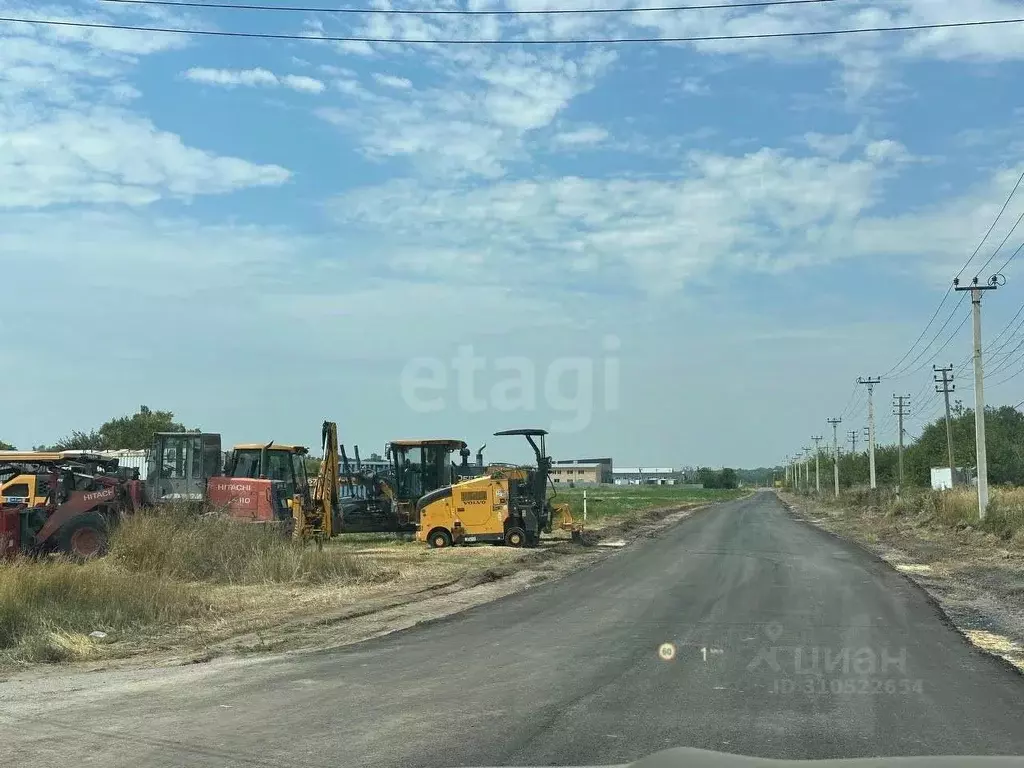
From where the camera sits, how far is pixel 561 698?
912cm

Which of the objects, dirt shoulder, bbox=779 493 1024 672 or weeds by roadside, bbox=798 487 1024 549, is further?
weeds by roadside, bbox=798 487 1024 549

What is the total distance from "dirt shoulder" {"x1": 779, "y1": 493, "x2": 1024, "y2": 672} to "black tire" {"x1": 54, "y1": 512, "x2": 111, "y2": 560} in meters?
16.8

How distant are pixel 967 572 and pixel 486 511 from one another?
12.4 metres

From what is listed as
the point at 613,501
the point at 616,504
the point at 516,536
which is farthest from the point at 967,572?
the point at 613,501

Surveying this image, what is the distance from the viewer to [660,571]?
22797 mm

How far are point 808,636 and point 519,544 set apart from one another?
54.4 ft

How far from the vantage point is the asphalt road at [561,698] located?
7.35 metres

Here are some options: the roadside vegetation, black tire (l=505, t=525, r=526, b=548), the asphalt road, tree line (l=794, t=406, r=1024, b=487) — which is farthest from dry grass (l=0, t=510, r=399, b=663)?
tree line (l=794, t=406, r=1024, b=487)

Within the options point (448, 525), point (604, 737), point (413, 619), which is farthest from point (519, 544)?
point (604, 737)

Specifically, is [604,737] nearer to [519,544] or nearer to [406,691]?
[406,691]

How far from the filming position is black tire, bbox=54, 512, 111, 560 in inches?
871

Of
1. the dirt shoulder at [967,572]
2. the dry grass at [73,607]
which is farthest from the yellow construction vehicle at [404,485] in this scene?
the dry grass at [73,607]

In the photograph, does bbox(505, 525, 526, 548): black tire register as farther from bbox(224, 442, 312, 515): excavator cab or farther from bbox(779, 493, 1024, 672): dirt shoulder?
bbox(779, 493, 1024, 672): dirt shoulder

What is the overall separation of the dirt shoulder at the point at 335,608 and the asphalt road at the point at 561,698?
913 mm
